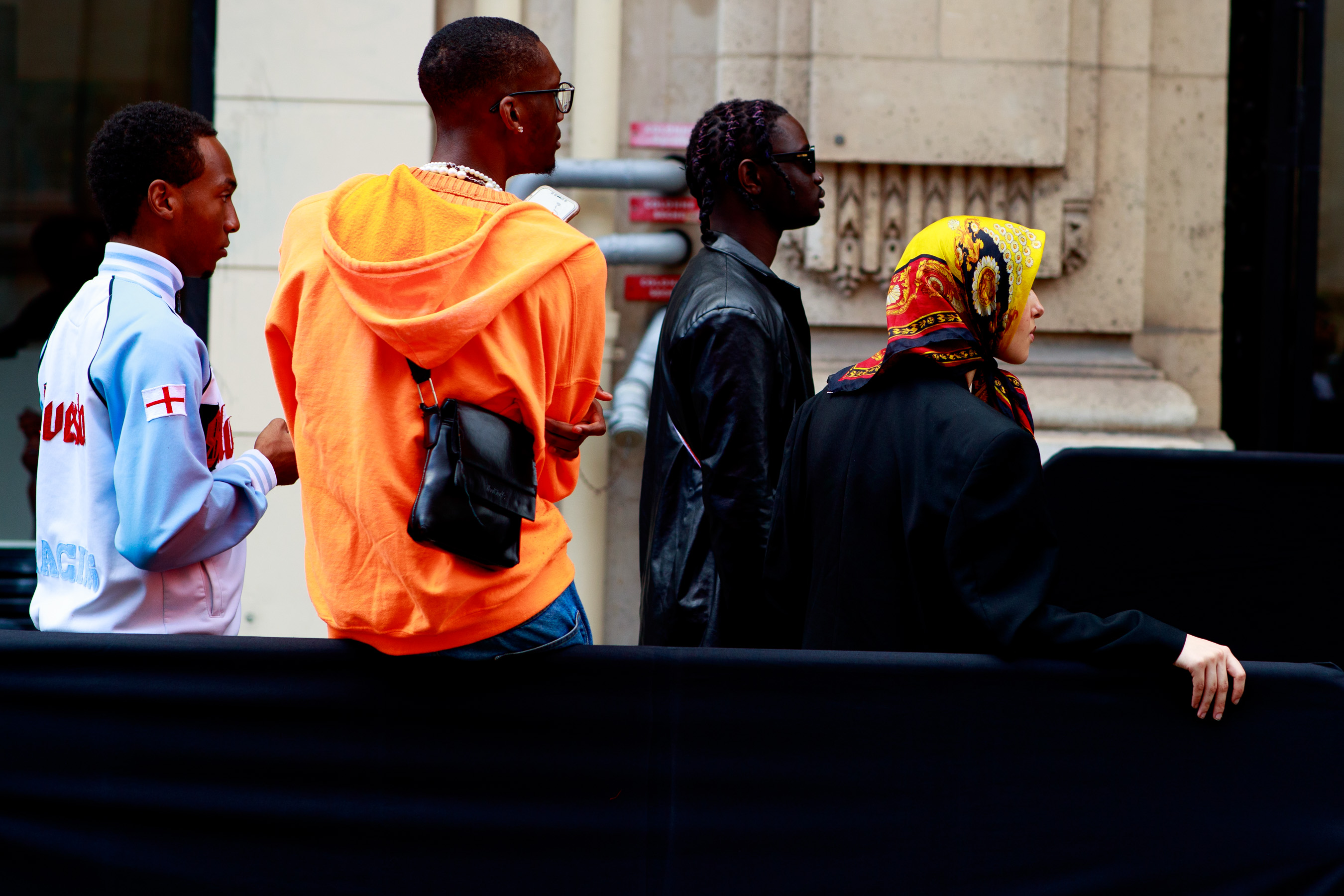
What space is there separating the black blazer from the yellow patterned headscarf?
6cm

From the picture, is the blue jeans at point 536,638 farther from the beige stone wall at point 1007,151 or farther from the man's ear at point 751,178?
the beige stone wall at point 1007,151

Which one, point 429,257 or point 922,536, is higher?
point 429,257

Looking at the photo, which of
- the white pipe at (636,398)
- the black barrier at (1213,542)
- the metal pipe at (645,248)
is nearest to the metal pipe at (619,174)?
the metal pipe at (645,248)

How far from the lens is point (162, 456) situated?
2.14 meters

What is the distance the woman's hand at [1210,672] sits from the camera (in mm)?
2084

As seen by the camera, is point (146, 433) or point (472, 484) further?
point (146, 433)

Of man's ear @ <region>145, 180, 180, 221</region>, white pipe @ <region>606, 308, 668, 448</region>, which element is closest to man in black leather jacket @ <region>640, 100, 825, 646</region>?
man's ear @ <region>145, 180, 180, 221</region>

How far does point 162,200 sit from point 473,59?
80 centimetres

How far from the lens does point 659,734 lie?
217 cm

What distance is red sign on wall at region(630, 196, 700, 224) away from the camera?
205 inches

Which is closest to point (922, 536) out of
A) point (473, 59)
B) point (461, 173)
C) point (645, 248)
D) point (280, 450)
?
point (461, 173)

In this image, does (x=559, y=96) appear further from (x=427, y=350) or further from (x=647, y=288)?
(x=647, y=288)

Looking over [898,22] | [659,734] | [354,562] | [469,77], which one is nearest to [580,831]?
[659,734]

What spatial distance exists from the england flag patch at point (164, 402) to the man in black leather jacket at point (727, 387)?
1.17 metres
